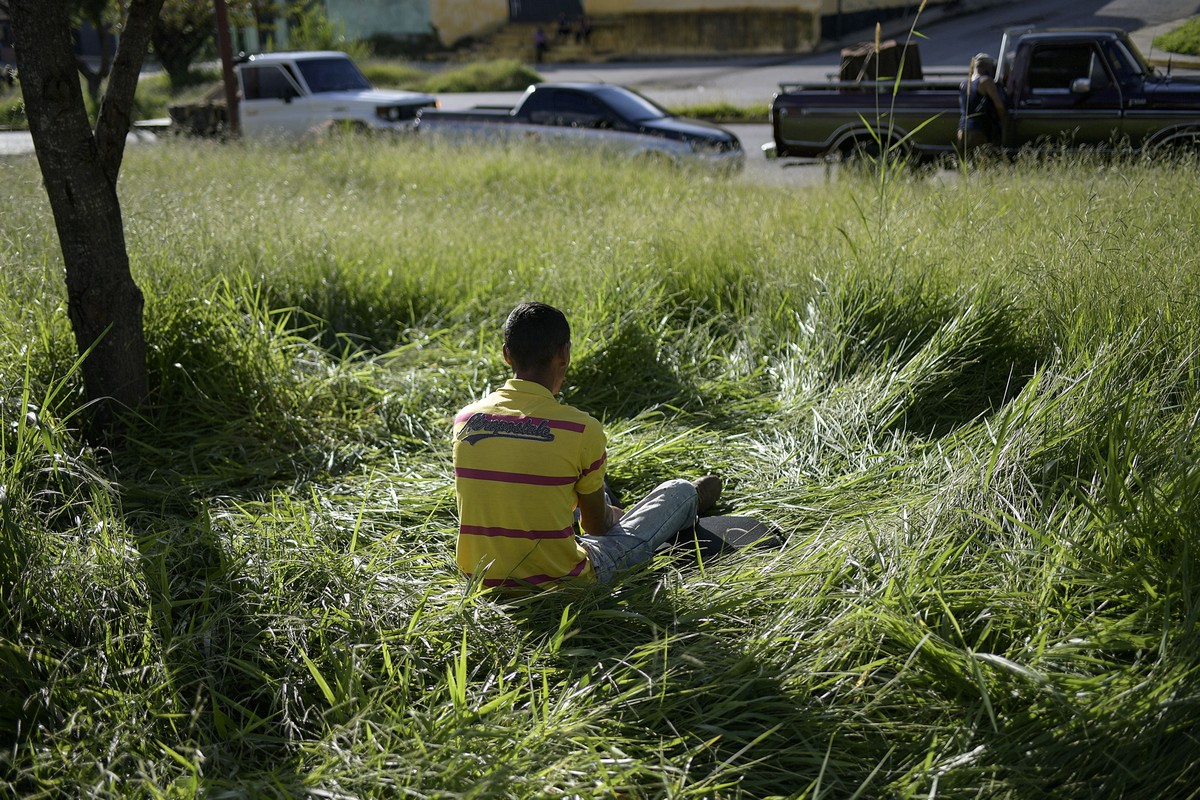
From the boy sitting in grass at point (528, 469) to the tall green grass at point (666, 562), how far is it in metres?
0.13

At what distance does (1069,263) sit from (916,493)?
62.7 inches

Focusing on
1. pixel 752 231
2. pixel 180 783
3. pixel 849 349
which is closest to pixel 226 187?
pixel 752 231

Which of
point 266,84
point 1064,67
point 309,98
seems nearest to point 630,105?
point 1064,67

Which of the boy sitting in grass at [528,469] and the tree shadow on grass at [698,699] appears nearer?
the tree shadow on grass at [698,699]

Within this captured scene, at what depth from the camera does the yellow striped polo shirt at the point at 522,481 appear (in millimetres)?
2986

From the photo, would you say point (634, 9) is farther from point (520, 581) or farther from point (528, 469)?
point (520, 581)

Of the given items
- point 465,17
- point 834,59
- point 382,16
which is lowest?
point 834,59

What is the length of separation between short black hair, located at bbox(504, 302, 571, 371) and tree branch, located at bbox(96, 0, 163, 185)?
6.88 feet

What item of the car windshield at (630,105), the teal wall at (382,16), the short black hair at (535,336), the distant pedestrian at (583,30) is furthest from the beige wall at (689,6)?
the short black hair at (535,336)

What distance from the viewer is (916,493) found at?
11.9 ft

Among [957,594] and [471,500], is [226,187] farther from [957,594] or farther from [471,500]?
[957,594]

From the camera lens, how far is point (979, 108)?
31.1 feet

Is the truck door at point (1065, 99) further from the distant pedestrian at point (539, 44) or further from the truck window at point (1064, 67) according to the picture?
the distant pedestrian at point (539, 44)

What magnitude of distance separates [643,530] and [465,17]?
3928cm
